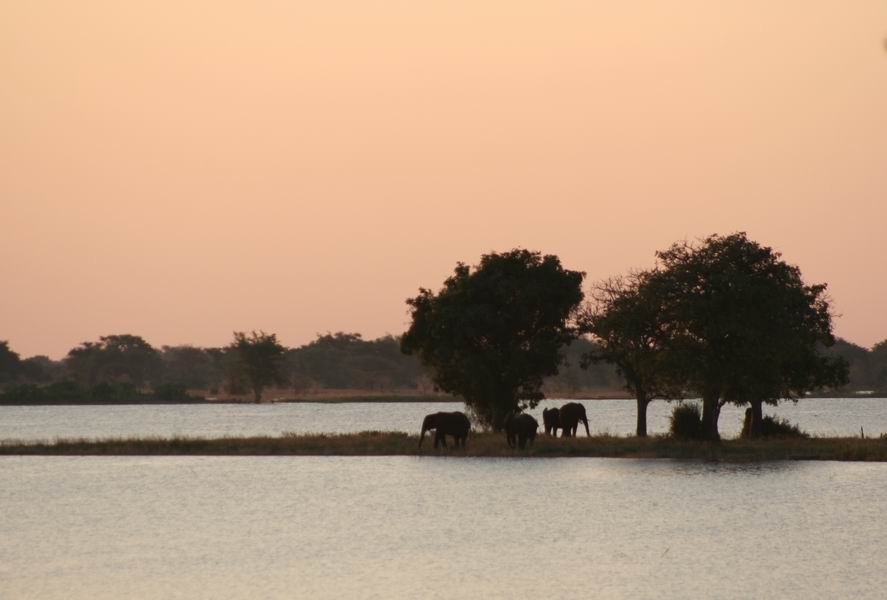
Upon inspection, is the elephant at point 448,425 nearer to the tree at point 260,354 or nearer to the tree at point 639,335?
the tree at point 639,335

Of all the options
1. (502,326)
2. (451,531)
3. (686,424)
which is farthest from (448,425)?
(451,531)

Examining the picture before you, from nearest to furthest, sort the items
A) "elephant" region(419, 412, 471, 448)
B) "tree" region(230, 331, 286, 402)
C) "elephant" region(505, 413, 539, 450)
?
1. "elephant" region(505, 413, 539, 450)
2. "elephant" region(419, 412, 471, 448)
3. "tree" region(230, 331, 286, 402)

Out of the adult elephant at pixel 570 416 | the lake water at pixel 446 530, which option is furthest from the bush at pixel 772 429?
the lake water at pixel 446 530

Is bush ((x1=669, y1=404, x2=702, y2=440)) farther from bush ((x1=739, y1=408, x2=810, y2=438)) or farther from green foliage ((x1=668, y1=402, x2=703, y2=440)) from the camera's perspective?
bush ((x1=739, y1=408, x2=810, y2=438))

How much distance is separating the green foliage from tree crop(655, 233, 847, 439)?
512 millimetres

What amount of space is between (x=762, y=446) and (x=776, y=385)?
3.23 meters

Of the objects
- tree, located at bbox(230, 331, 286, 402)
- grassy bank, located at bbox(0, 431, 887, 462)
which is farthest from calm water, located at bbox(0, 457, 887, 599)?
tree, located at bbox(230, 331, 286, 402)

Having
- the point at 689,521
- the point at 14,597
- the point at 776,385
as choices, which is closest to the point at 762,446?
the point at 776,385

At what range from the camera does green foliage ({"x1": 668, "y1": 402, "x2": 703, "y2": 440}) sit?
6431cm

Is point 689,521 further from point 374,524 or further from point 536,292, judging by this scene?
point 536,292

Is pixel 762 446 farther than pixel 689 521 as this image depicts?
Yes

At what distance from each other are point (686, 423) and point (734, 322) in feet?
20.5

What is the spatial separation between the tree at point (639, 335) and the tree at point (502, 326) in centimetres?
308

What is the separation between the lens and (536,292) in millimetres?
70438
